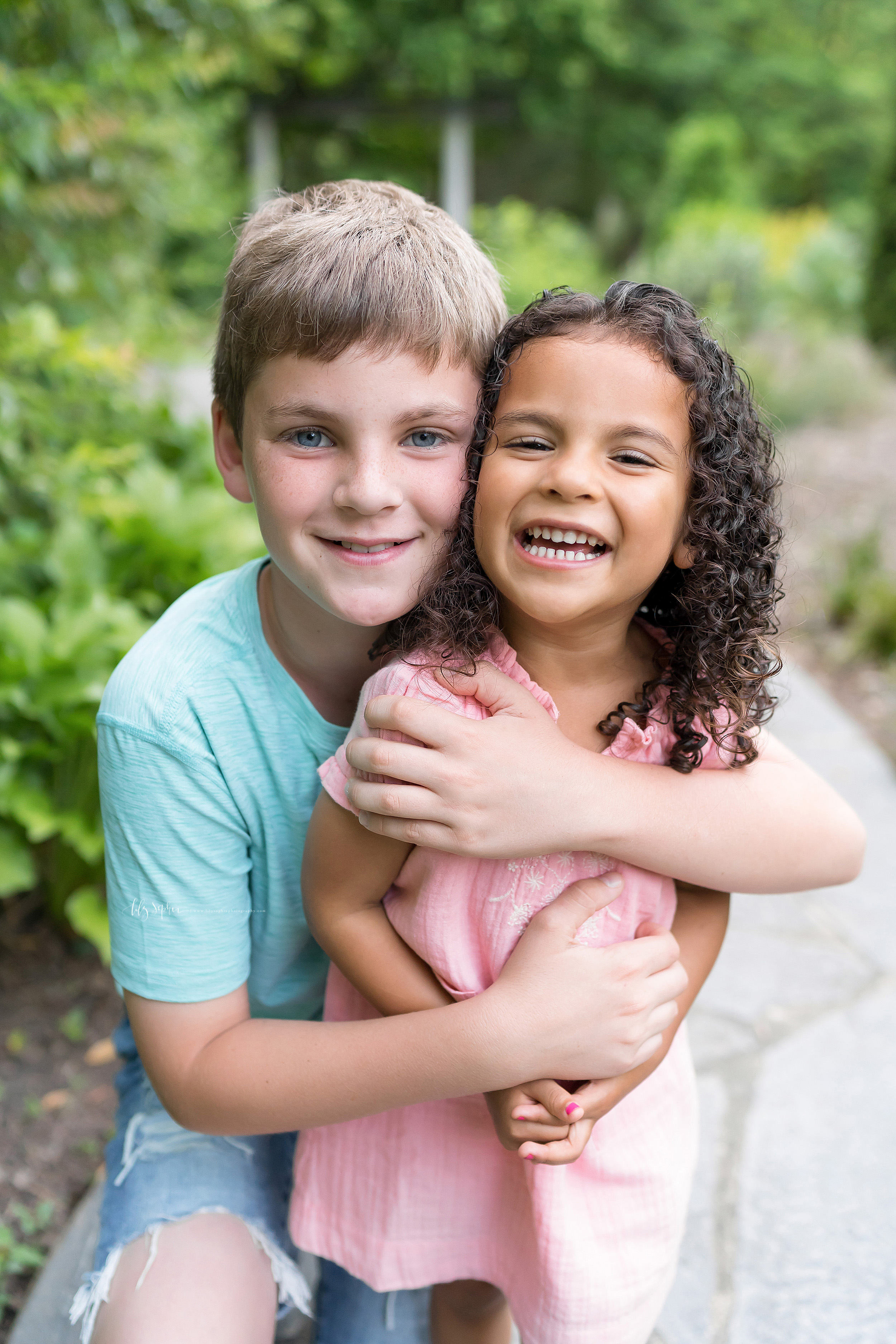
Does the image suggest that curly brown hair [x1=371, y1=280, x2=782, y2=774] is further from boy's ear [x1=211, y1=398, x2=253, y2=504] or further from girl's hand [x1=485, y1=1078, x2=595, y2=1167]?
girl's hand [x1=485, y1=1078, x2=595, y2=1167]

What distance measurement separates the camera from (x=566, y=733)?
51.9 inches

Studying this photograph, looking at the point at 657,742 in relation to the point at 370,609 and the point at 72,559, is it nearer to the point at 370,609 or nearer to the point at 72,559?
the point at 370,609

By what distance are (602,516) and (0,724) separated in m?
1.80

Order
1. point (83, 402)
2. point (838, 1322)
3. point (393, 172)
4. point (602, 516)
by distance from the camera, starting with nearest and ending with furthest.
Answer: point (602, 516), point (838, 1322), point (83, 402), point (393, 172)

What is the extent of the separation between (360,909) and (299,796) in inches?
7.8

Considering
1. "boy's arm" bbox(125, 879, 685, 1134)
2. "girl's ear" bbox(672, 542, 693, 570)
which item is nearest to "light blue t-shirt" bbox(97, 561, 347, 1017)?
"boy's arm" bbox(125, 879, 685, 1134)

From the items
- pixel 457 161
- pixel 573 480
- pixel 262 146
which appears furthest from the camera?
pixel 457 161

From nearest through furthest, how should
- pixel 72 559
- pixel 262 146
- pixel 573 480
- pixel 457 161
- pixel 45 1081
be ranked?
pixel 573 480 < pixel 45 1081 < pixel 72 559 < pixel 262 146 < pixel 457 161

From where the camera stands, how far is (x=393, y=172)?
18531 mm

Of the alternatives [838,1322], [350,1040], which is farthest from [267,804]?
[838,1322]

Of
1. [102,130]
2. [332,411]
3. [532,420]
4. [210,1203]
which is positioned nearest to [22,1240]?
[210,1203]

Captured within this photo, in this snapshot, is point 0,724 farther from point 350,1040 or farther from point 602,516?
point 602,516

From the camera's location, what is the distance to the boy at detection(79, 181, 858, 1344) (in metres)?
1.17

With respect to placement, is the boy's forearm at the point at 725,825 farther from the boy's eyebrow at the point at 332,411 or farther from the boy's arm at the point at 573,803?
the boy's eyebrow at the point at 332,411
